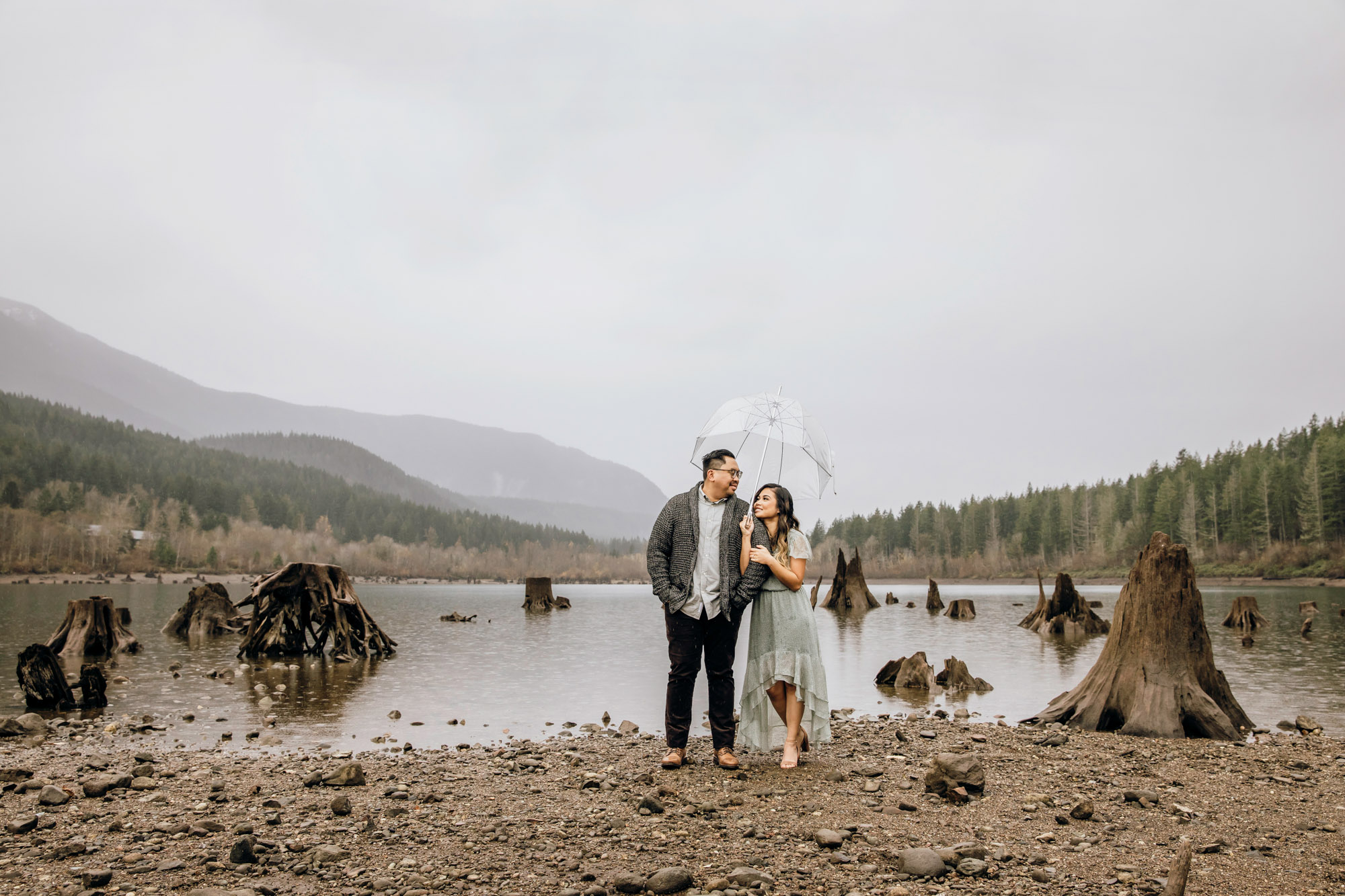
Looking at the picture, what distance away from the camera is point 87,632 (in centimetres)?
1930

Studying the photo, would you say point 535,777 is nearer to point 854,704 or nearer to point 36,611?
point 854,704

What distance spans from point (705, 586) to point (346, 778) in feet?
11.9

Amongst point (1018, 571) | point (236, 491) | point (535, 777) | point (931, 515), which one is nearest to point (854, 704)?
point (535, 777)

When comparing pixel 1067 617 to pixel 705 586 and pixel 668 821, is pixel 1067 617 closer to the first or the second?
pixel 705 586

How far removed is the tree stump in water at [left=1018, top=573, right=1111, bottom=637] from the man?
27344 millimetres

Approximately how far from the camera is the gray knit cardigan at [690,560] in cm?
743

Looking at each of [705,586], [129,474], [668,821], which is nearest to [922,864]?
[668,821]

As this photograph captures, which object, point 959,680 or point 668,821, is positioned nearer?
point 668,821

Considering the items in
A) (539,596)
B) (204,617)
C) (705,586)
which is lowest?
(539,596)

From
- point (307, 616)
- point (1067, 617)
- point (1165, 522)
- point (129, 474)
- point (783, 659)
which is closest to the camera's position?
point (783, 659)

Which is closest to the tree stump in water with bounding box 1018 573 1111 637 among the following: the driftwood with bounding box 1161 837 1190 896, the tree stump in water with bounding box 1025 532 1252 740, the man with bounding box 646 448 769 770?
the tree stump in water with bounding box 1025 532 1252 740

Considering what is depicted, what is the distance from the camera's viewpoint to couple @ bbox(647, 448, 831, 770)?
7453 millimetres

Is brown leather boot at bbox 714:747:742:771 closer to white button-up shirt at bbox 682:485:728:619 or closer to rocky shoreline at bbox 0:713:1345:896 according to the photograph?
rocky shoreline at bbox 0:713:1345:896

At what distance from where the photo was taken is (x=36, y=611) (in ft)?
126
